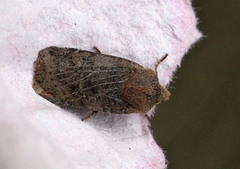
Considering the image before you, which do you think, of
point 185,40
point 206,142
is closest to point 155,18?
point 185,40

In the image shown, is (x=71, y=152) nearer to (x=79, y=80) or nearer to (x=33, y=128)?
(x=33, y=128)

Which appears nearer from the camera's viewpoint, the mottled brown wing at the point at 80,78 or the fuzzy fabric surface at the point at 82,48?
the fuzzy fabric surface at the point at 82,48

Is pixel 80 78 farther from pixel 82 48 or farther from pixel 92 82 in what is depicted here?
pixel 82 48

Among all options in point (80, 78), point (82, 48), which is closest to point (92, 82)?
point (80, 78)
